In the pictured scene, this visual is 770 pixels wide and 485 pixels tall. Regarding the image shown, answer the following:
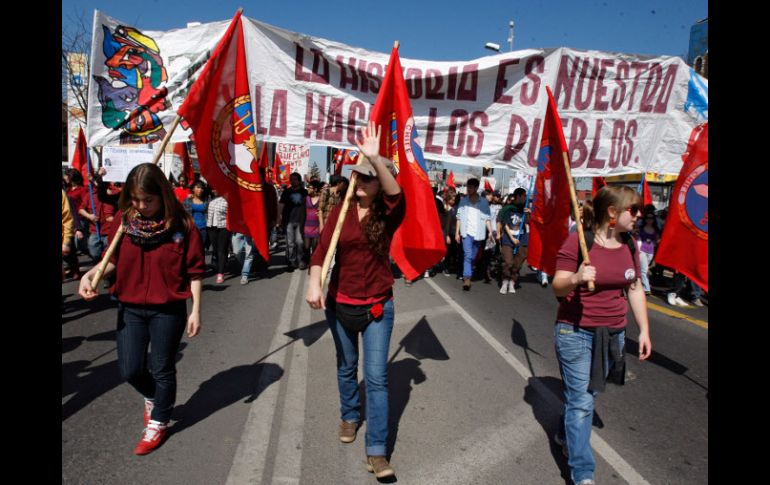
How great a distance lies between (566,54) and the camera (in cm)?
454

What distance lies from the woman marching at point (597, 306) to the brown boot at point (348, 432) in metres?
1.41

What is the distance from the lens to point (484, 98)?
15.0 feet

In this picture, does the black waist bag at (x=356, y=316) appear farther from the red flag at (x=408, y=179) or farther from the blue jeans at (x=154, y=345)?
the blue jeans at (x=154, y=345)

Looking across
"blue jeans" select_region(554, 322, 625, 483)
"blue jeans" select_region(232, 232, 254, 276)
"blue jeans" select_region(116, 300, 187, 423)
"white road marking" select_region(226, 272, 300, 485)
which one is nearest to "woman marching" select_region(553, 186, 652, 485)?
"blue jeans" select_region(554, 322, 625, 483)

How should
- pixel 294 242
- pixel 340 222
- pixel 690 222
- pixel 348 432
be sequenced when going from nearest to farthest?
pixel 340 222
pixel 348 432
pixel 690 222
pixel 294 242

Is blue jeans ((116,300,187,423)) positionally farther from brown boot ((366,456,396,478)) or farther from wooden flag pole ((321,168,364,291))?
brown boot ((366,456,396,478))

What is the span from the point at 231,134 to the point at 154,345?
1850 mm

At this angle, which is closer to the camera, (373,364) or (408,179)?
(373,364)

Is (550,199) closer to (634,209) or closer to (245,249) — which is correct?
(634,209)

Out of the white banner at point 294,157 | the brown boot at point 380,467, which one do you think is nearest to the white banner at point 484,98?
the brown boot at point 380,467

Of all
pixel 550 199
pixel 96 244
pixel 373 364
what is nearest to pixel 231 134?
pixel 373 364

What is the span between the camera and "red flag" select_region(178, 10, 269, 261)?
12.9 ft

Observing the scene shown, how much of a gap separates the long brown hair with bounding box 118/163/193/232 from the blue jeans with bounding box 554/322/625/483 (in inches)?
102
